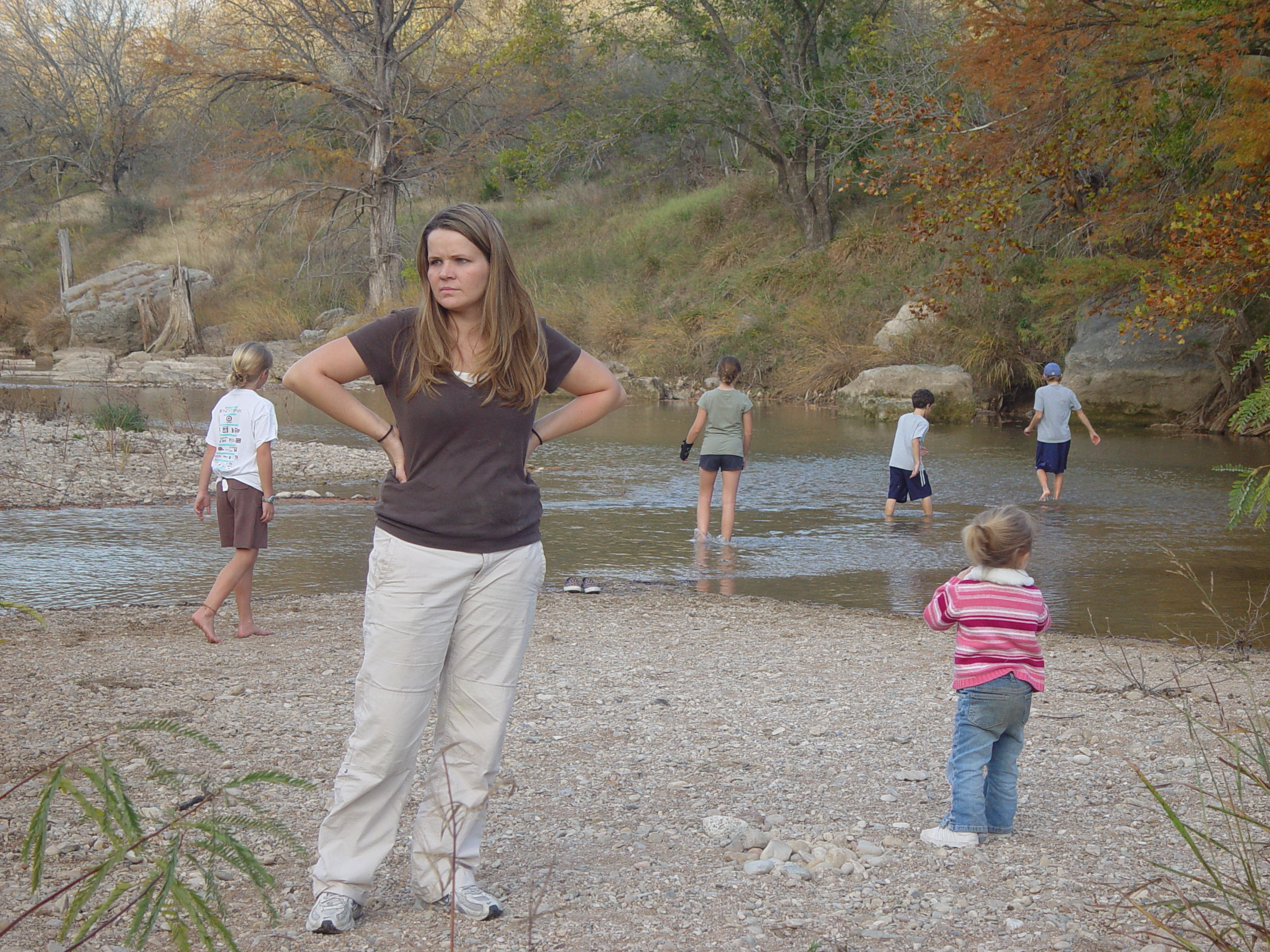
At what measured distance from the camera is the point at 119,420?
52.9 ft

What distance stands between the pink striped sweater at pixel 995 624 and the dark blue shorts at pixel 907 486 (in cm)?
809

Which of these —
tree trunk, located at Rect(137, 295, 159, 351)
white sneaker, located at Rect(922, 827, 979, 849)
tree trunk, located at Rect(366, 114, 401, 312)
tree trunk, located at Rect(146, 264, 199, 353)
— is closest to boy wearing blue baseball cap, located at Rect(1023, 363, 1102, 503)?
white sneaker, located at Rect(922, 827, 979, 849)

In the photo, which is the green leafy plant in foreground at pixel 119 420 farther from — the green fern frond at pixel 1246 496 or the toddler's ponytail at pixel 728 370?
the green fern frond at pixel 1246 496

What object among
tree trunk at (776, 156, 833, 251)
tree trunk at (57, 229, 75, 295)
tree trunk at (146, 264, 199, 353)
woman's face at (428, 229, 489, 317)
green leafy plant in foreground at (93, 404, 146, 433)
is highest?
tree trunk at (776, 156, 833, 251)

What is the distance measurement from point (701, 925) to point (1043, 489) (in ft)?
37.0

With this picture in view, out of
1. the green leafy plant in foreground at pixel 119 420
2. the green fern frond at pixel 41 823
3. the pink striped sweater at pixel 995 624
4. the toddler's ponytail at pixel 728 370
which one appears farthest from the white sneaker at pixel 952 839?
the green leafy plant in foreground at pixel 119 420

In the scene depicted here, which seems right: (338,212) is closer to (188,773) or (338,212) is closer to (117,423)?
(117,423)

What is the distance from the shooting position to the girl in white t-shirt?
6660 millimetres

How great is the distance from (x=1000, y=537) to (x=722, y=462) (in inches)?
280

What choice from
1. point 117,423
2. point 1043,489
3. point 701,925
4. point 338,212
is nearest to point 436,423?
point 701,925

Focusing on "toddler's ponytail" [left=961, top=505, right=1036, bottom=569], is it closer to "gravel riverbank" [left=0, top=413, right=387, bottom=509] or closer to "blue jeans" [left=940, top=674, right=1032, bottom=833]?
"blue jeans" [left=940, top=674, right=1032, bottom=833]

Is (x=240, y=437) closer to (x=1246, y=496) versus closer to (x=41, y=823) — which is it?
(x=41, y=823)

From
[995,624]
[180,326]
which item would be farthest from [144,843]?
[180,326]

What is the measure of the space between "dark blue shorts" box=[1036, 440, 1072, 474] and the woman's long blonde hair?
36.5 feet
